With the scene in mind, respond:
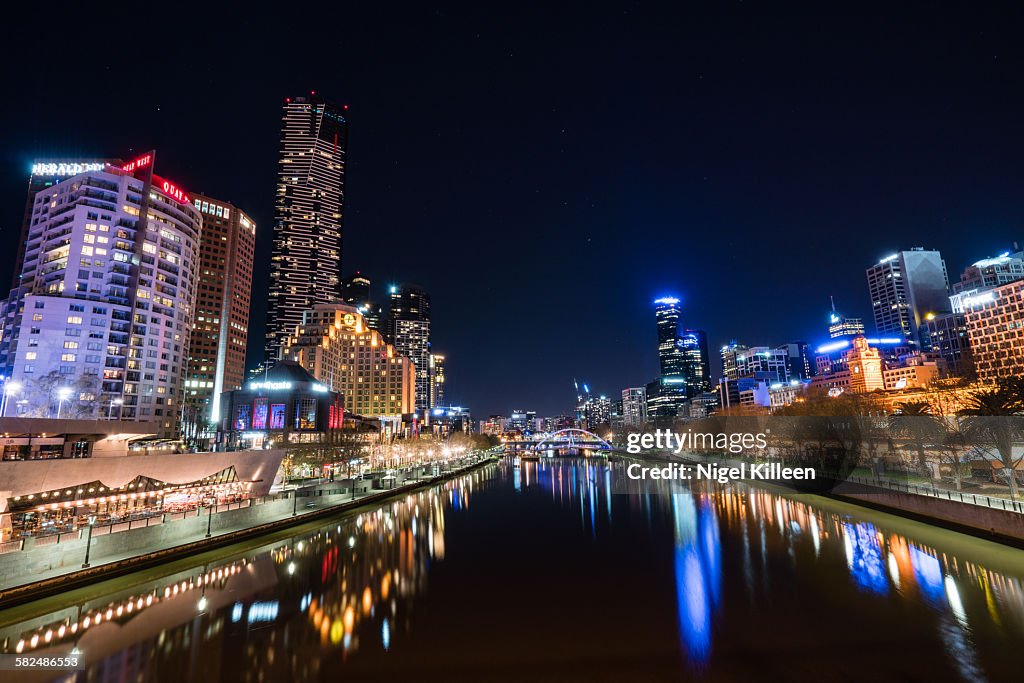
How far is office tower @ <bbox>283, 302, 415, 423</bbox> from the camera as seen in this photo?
120 m

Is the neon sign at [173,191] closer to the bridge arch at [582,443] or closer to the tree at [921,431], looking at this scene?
the tree at [921,431]

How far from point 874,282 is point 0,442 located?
9446 inches

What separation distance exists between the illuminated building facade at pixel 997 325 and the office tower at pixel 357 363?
126434 mm

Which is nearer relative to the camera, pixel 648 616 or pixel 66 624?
pixel 66 624

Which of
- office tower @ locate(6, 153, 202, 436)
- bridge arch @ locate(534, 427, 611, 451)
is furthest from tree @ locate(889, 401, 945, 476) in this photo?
bridge arch @ locate(534, 427, 611, 451)

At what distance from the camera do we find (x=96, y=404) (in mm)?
64125

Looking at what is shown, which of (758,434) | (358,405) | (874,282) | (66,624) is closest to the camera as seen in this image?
(66,624)

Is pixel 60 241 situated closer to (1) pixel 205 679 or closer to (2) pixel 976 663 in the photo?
(1) pixel 205 679

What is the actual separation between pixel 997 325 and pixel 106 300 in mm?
167954

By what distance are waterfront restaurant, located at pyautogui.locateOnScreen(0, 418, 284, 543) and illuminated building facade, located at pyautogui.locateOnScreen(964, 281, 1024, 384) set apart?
132512mm

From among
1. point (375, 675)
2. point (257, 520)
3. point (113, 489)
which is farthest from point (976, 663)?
point (113, 489)

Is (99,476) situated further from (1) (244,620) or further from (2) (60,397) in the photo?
(2) (60,397)

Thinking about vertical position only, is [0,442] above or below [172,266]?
below

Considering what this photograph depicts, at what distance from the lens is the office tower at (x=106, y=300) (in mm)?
63531
